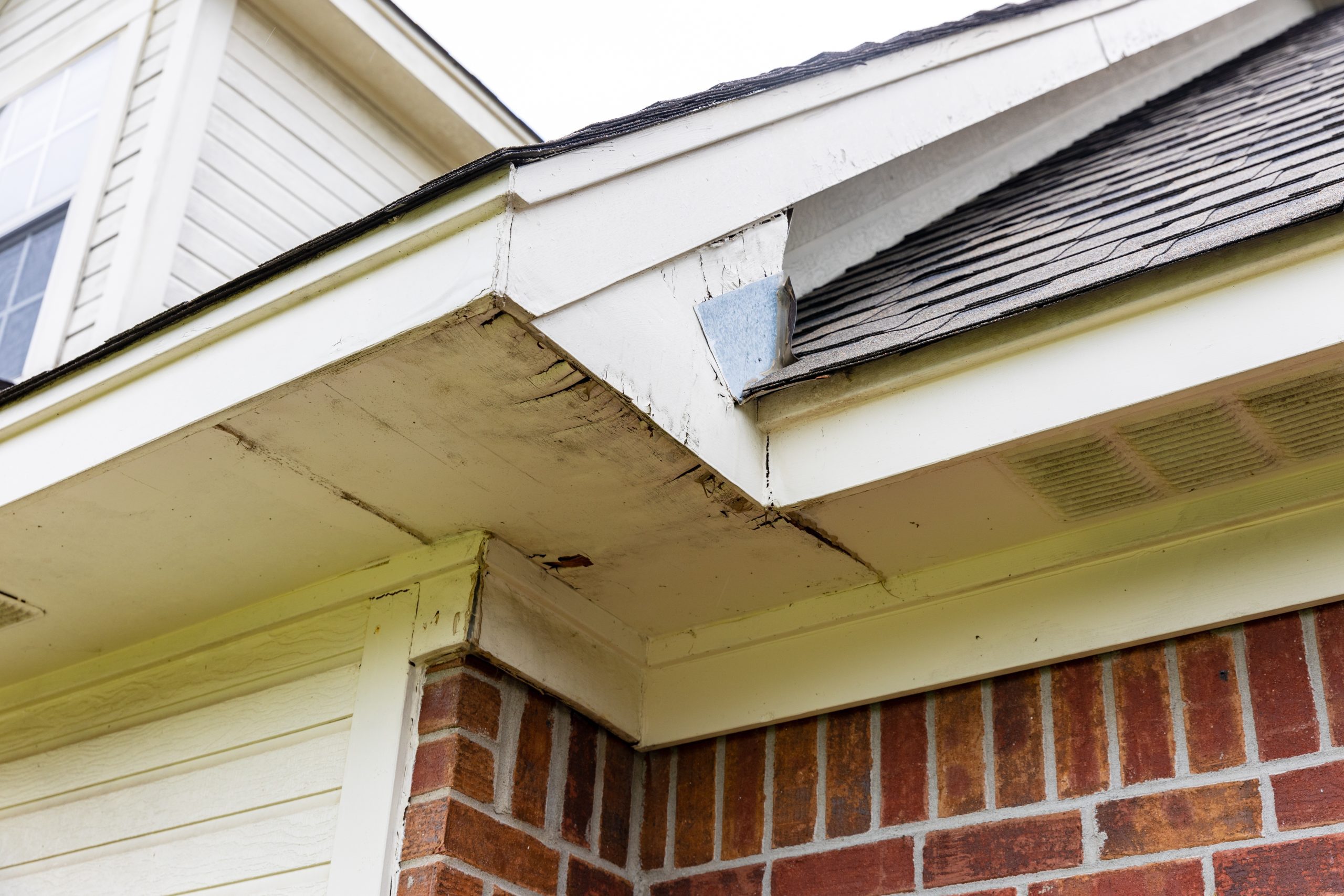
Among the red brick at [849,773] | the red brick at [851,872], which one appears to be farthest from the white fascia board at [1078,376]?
the red brick at [851,872]

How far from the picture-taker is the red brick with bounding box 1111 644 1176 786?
1.87 metres

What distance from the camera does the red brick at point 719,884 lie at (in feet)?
7.11

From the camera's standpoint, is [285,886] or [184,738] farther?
[184,738]

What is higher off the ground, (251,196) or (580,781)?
(251,196)

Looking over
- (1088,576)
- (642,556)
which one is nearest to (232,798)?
(642,556)

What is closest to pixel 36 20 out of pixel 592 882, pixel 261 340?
pixel 261 340

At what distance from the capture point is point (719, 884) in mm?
2207

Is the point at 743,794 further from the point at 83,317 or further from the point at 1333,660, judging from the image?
the point at 83,317

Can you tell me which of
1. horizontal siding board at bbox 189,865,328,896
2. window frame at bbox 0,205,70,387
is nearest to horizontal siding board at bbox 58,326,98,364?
window frame at bbox 0,205,70,387

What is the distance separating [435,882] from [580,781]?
41cm

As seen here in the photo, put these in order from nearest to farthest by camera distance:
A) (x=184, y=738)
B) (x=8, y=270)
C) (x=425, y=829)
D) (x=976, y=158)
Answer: (x=425, y=829)
(x=184, y=738)
(x=976, y=158)
(x=8, y=270)

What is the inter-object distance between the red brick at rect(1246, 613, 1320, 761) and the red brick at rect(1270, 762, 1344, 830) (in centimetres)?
3

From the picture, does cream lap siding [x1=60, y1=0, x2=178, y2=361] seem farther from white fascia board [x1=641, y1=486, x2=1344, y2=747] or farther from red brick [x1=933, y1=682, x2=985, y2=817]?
red brick [x1=933, y1=682, x2=985, y2=817]

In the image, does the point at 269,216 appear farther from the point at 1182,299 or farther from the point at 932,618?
the point at 1182,299
